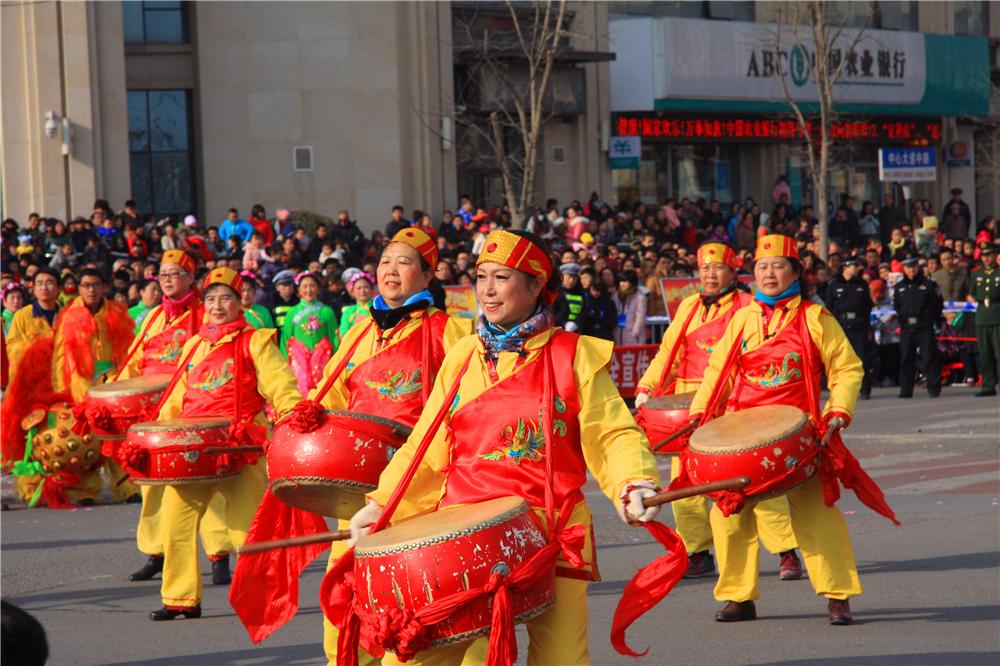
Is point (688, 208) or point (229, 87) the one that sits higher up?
point (229, 87)

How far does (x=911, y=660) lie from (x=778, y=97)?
104ft

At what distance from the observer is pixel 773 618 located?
8461 millimetres

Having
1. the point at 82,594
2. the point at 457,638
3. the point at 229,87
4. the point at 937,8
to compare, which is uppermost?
the point at 937,8

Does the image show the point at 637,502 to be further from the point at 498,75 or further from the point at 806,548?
the point at 498,75

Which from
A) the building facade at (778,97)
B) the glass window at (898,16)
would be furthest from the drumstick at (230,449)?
the glass window at (898,16)

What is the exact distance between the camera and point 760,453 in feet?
25.6

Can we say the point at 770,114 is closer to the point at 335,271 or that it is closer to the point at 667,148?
the point at 667,148

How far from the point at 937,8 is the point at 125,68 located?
22633mm

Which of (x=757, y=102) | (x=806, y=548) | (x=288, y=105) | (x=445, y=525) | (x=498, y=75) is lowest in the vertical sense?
(x=806, y=548)

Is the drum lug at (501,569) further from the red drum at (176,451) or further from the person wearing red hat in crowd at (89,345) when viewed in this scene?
the person wearing red hat in crowd at (89,345)

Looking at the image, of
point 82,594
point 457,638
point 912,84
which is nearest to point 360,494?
point 457,638

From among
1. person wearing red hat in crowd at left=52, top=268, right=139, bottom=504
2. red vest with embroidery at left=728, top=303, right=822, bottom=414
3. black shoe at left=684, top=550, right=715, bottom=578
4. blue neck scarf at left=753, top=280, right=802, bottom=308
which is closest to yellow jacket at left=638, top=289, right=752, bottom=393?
black shoe at left=684, top=550, right=715, bottom=578

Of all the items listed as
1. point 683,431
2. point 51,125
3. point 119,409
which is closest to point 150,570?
point 119,409

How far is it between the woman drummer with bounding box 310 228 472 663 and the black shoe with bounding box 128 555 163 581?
325cm
